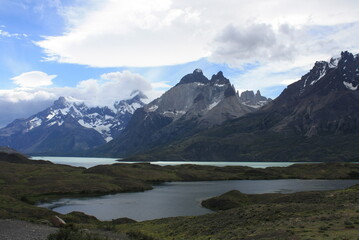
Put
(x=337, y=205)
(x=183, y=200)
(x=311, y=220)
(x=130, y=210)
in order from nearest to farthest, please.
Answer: (x=311, y=220)
(x=337, y=205)
(x=130, y=210)
(x=183, y=200)

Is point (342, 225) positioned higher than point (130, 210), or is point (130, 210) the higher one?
point (342, 225)

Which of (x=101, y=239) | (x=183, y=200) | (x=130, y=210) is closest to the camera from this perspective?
(x=101, y=239)

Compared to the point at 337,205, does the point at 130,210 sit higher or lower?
lower

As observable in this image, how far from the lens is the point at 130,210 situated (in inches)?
4281

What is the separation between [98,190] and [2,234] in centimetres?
11809

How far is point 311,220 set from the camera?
5062 centimetres

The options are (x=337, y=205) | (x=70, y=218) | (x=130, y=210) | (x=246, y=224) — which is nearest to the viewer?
(x=246, y=224)

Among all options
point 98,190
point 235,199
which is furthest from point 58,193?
point 235,199

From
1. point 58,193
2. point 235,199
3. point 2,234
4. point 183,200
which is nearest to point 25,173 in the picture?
point 58,193

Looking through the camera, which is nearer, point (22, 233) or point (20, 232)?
point (22, 233)

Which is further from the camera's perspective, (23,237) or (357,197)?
(357,197)

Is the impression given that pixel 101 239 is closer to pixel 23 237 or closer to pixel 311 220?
pixel 23 237

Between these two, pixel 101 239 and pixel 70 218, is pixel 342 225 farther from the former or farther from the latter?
pixel 70 218

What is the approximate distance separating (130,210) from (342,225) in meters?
73.5
